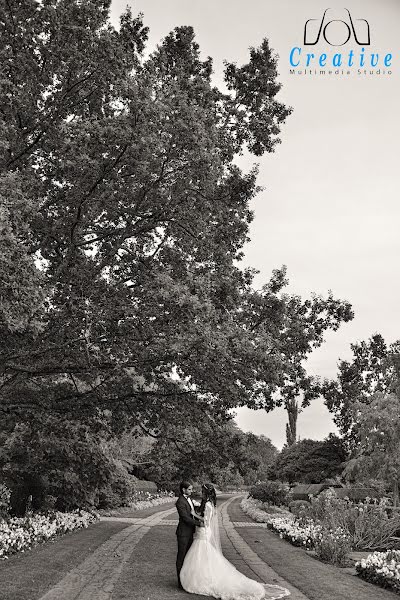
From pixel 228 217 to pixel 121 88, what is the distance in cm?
428

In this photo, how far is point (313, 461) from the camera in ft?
152

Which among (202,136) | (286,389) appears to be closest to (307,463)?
(286,389)

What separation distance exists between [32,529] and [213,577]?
25.4 ft

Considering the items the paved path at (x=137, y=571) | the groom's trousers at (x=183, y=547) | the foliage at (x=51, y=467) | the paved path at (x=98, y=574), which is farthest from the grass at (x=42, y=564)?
the foliage at (x=51, y=467)

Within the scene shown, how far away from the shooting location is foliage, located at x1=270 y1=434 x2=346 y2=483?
45438mm

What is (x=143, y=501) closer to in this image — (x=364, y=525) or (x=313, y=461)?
(x=313, y=461)

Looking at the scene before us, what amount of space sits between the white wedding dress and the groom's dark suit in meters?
0.24

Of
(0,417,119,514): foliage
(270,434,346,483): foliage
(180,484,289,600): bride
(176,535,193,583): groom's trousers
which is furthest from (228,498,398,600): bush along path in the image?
(270,434,346,483): foliage

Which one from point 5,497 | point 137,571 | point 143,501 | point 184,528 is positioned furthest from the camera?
point 143,501

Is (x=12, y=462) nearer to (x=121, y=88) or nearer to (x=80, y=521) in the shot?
(x=80, y=521)

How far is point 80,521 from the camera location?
1939 cm

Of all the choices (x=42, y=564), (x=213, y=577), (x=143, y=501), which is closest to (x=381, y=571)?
(x=213, y=577)

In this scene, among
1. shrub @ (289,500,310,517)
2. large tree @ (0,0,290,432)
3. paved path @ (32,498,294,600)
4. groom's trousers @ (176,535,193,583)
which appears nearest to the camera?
paved path @ (32,498,294,600)

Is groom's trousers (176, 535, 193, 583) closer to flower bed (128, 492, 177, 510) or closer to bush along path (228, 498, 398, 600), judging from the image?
bush along path (228, 498, 398, 600)
